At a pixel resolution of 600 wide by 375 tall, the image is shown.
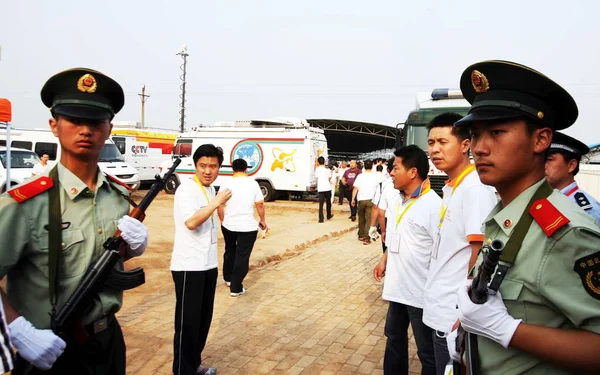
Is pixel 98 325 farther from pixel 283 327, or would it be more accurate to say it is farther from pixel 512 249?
pixel 283 327

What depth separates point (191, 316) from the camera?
3.73m

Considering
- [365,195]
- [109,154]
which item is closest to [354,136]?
[109,154]

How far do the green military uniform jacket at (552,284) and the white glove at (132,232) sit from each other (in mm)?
1750

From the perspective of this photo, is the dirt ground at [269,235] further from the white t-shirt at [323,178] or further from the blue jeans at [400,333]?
the blue jeans at [400,333]

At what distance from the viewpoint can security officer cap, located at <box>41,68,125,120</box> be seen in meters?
2.19

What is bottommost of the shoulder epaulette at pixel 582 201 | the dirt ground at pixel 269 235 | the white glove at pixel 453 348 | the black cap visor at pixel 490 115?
the dirt ground at pixel 269 235

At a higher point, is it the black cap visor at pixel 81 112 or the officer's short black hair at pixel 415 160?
the black cap visor at pixel 81 112

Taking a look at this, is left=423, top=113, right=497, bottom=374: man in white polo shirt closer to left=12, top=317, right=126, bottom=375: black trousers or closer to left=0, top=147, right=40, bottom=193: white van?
left=12, top=317, right=126, bottom=375: black trousers

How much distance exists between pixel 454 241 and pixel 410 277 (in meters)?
0.77

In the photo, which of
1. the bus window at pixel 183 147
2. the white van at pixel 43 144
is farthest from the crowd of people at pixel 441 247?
the bus window at pixel 183 147

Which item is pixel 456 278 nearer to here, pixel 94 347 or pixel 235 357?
pixel 94 347

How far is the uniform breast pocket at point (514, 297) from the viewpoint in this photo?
1431mm

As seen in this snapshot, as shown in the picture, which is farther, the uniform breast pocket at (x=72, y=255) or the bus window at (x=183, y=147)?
the bus window at (x=183, y=147)

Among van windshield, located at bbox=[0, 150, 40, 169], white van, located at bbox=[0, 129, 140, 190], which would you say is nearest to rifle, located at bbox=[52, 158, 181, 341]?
van windshield, located at bbox=[0, 150, 40, 169]
